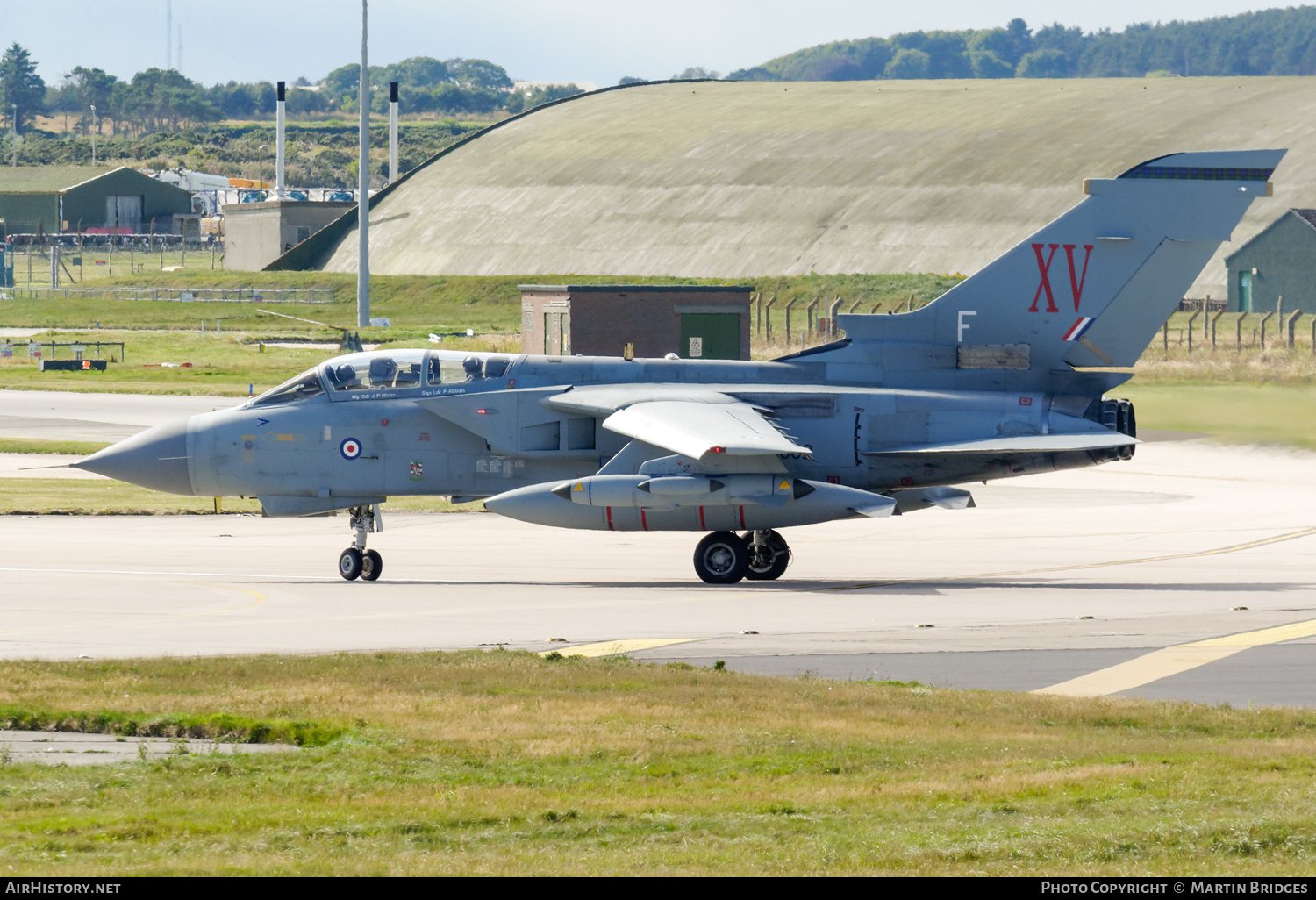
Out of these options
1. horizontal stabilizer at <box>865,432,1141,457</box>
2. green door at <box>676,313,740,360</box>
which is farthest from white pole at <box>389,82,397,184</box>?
horizontal stabilizer at <box>865,432,1141,457</box>

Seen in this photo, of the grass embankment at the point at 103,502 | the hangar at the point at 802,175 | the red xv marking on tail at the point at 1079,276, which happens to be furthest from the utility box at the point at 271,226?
the red xv marking on tail at the point at 1079,276

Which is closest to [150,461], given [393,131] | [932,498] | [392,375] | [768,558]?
[392,375]

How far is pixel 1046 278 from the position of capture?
24.1 metres

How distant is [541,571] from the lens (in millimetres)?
24312

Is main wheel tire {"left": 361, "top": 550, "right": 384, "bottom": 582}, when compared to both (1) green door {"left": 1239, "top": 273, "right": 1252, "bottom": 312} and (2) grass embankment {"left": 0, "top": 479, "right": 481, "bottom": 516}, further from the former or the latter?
(1) green door {"left": 1239, "top": 273, "right": 1252, "bottom": 312}

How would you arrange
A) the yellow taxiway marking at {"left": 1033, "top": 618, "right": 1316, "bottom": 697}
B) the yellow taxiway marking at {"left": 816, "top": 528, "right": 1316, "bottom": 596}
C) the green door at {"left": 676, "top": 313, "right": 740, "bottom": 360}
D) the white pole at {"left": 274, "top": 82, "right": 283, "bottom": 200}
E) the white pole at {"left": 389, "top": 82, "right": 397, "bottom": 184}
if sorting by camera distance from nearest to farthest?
the yellow taxiway marking at {"left": 1033, "top": 618, "right": 1316, "bottom": 697} < the yellow taxiway marking at {"left": 816, "top": 528, "right": 1316, "bottom": 596} < the green door at {"left": 676, "top": 313, "right": 740, "bottom": 360} < the white pole at {"left": 389, "top": 82, "right": 397, "bottom": 184} < the white pole at {"left": 274, "top": 82, "right": 283, "bottom": 200}

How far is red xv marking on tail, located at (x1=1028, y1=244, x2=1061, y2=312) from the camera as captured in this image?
24.0 m

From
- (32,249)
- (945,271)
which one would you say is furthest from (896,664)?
(32,249)

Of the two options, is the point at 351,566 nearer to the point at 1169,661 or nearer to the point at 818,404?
the point at 818,404

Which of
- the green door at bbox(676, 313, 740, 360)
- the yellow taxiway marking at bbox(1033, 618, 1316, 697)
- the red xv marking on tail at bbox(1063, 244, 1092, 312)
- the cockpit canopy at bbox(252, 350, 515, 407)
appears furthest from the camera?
the green door at bbox(676, 313, 740, 360)

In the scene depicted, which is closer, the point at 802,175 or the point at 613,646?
the point at 613,646

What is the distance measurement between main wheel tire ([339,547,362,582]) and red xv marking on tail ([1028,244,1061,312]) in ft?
35.3

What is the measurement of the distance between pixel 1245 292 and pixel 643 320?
111 feet

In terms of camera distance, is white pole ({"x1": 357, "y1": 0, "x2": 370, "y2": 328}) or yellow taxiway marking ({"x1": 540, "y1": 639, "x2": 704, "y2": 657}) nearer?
yellow taxiway marking ({"x1": 540, "y1": 639, "x2": 704, "y2": 657})
